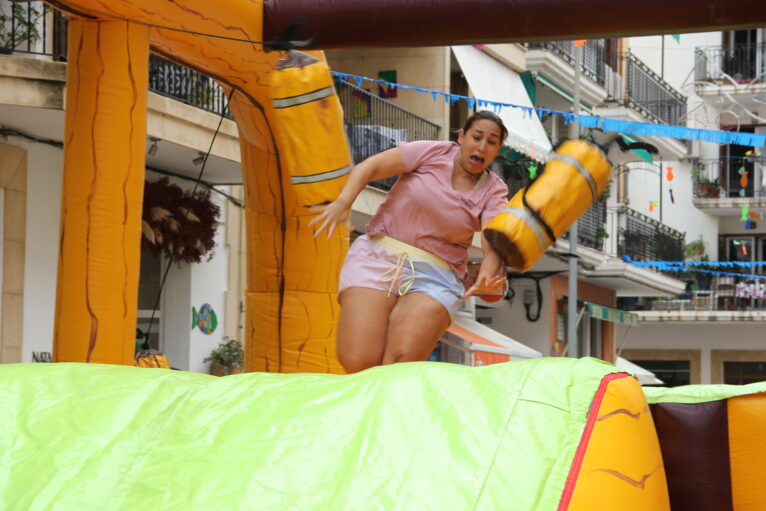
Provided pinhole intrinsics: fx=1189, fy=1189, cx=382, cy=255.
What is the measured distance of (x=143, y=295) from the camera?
13.8m

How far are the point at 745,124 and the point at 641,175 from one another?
375 centimetres

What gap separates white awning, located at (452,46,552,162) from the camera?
18219mm

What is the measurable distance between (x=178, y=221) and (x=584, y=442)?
34.6 ft

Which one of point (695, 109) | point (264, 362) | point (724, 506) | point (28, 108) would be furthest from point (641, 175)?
point (724, 506)

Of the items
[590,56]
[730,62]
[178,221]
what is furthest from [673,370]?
[178,221]

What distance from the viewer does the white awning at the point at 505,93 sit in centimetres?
1822

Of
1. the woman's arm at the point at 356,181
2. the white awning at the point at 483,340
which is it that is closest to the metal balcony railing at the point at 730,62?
the white awning at the point at 483,340

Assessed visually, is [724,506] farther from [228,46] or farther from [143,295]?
[143,295]

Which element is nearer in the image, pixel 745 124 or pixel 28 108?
pixel 28 108

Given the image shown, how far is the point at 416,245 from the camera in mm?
4855

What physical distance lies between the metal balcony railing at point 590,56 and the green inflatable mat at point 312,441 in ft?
68.9

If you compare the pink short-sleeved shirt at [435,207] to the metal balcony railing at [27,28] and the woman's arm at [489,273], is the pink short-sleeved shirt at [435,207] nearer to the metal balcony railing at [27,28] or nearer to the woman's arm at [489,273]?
the woman's arm at [489,273]

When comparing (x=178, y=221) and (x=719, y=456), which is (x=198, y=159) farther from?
(x=719, y=456)

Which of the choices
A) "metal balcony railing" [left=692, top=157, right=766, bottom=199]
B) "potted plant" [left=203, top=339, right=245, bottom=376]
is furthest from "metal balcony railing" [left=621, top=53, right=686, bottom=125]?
"potted plant" [left=203, top=339, right=245, bottom=376]
